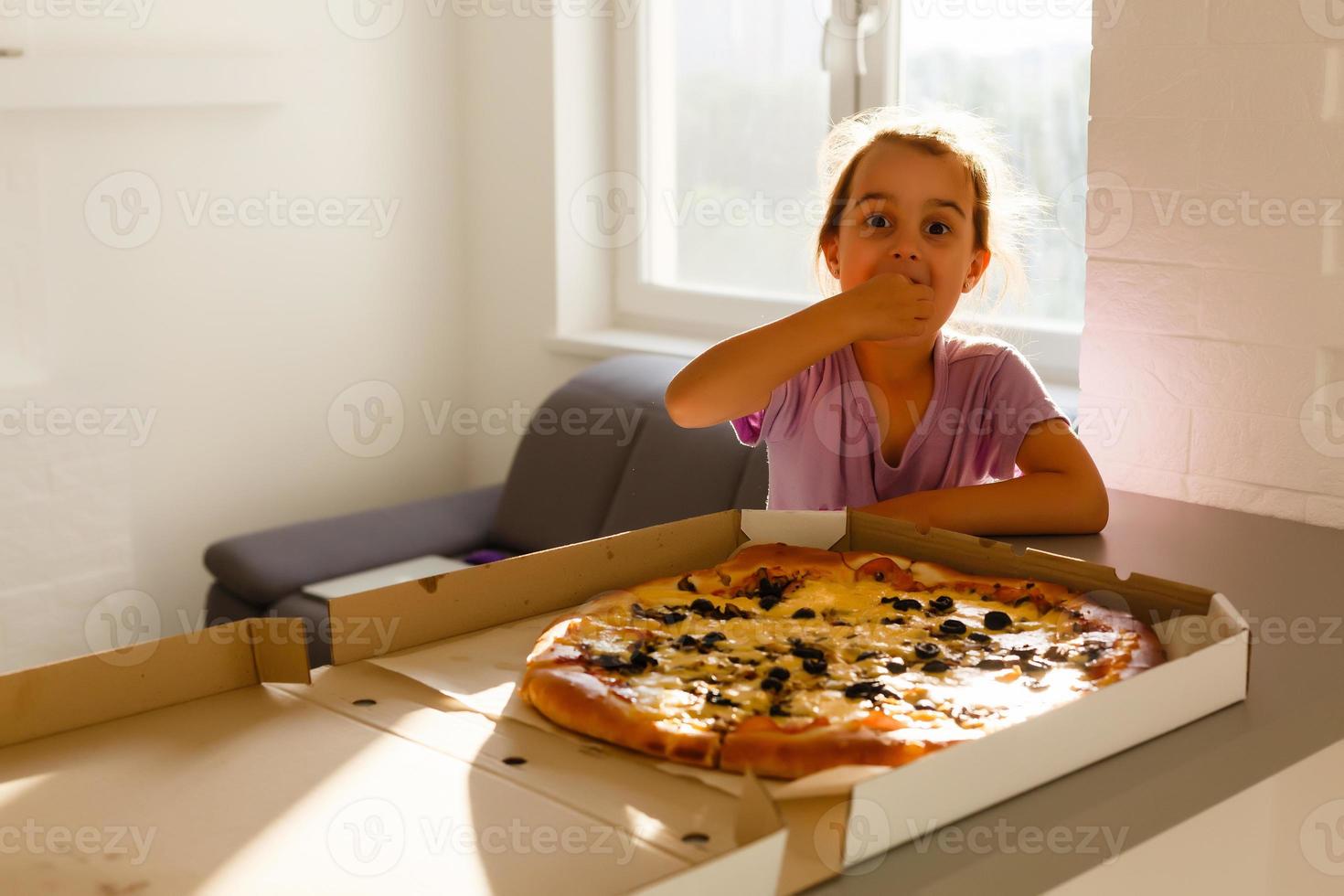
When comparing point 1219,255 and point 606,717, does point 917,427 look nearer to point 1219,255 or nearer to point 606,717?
point 1219,255

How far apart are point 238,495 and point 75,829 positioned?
2.56m

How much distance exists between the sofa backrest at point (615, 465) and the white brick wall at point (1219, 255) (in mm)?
1003

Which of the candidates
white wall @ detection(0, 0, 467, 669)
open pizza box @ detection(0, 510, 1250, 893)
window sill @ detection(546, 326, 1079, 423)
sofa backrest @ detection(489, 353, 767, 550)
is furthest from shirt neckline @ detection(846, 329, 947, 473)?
white wall @ detection(0, 0, 467, 669)

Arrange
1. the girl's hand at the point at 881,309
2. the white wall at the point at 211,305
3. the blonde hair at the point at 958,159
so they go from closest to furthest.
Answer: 1. the girl's hand at the point at 881,309
2. the blonde hair at the point at 958,159
3. the white wall at the point at 211,305

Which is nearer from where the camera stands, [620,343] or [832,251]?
[832,251]

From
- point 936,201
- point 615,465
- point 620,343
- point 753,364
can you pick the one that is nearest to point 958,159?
point 936,201

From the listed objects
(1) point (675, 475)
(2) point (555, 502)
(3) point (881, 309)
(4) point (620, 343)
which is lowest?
(2) point (555, 502)

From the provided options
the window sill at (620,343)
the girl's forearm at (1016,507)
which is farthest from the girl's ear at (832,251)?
the window sill at (620,343)

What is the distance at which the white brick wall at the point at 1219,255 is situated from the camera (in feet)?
4.72

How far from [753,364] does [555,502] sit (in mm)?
1624

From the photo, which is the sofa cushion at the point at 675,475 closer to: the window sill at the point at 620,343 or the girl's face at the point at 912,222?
the window sill at the point at 620,343

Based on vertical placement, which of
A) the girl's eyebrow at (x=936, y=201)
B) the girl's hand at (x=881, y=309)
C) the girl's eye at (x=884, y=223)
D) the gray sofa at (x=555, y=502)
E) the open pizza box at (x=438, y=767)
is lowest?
the gray sofa at (x=555, y=502)

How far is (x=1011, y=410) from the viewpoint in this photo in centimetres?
153

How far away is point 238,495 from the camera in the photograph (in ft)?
10.8
